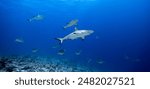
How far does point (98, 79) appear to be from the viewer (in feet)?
19.7

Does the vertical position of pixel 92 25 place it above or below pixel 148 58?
above

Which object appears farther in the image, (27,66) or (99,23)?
(99,23)

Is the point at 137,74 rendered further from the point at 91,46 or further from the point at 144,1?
the point at 91,46

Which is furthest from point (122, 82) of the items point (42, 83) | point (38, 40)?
point (38, 40)

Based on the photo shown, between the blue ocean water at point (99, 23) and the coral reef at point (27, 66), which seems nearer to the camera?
the coral reef at point (27, 66)

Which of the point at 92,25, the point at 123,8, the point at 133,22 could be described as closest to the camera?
the point at 123,8

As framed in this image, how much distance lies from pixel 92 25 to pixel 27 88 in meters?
89.6

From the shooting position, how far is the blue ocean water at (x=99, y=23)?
140 feet

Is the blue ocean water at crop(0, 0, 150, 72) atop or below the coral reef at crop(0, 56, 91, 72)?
atop

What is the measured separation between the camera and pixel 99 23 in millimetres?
90438

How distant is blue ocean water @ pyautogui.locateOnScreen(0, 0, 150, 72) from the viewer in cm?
4257

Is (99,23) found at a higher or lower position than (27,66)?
higher

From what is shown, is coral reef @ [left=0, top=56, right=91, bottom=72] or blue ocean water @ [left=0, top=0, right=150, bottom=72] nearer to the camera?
coral reef @ [left=0, top=56, right=91, bottom=72]

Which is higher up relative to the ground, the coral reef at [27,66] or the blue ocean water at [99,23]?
the blue ocean water at [99,23]
